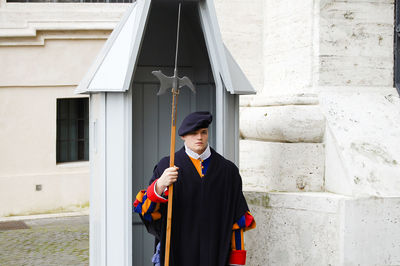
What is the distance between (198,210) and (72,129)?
29.9 feet

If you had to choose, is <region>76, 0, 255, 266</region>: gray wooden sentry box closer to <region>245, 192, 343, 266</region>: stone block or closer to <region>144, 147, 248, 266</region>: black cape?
<region>144, 147, 248, 266</region>: black cape

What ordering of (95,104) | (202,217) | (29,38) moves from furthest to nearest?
(29,38), (95,104), (202,217)

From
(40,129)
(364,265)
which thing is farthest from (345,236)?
(40,129)

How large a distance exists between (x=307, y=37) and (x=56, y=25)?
24.6ft

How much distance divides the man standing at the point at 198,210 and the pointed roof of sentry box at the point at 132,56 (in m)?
0.51

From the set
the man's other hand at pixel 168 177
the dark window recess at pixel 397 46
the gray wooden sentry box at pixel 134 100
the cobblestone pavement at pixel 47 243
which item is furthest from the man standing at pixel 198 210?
the cobblestone pavement at pixel 47 243

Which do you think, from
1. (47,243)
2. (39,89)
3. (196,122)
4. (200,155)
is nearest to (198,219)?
(200,155)

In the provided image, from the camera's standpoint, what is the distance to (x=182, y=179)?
4051 millimetres

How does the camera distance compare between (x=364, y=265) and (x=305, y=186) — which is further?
(x=305, y=186)

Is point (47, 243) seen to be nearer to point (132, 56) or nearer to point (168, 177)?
point (132, 56)

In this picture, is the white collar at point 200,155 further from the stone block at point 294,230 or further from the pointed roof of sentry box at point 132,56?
the stone block at point 294,230

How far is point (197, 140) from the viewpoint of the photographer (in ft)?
13.2

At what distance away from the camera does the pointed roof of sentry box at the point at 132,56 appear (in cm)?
422

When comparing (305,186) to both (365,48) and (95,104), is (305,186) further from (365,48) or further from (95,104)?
(95,104)
